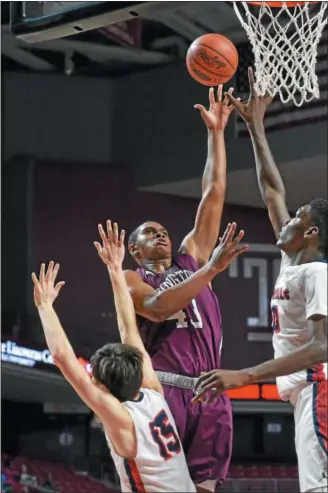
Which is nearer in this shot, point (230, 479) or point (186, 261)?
point (186, 261)

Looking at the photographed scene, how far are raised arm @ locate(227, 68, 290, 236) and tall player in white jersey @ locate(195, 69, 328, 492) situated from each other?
14.6 inches

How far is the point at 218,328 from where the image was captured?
511cm

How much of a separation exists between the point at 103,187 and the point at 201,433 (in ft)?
35.3

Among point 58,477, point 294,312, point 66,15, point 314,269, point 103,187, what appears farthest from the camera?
point 103,187

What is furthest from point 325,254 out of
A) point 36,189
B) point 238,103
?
point 36,189

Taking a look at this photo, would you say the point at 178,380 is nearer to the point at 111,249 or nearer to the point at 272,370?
the point at 111,249

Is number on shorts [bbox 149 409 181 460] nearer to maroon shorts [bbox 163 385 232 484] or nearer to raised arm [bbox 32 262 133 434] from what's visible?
raised arm [bbox 32 262 133 434]

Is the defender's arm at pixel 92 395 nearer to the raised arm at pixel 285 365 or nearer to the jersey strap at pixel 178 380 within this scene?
the raised arm at pixel 285 365

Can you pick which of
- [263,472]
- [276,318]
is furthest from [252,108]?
[263,472]

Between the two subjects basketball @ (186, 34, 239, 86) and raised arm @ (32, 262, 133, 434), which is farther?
basketball @ (186, 34, 239, 86)

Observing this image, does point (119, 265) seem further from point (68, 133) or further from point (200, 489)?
point (68, 133)

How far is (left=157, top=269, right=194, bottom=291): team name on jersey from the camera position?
16.5 ft

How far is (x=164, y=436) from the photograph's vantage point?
13.2ft

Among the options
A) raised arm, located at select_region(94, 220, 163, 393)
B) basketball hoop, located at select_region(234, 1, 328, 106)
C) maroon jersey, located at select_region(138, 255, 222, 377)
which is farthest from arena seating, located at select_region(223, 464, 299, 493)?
raised arm, located at select_region(94, 220, 163, 393)
